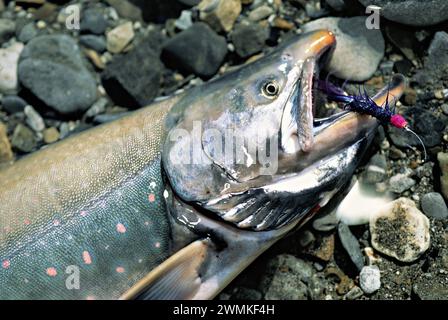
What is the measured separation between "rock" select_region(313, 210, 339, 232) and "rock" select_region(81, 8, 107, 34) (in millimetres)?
1957

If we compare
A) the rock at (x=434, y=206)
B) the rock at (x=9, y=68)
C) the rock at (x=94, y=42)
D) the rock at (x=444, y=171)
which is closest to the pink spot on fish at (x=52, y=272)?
the rock at (x=9, y=68)

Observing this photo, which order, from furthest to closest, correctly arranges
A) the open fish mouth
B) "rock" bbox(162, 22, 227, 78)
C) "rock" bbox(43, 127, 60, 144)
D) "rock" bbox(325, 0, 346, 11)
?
1. "rock" bbox(43, 127, 60, 144)
2. "rock" bbox(162, 22, 227, 78)
3. "rock" bbox(325, 0, 346, 11)
4. the open fish mouth

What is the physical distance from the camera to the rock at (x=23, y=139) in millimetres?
3977

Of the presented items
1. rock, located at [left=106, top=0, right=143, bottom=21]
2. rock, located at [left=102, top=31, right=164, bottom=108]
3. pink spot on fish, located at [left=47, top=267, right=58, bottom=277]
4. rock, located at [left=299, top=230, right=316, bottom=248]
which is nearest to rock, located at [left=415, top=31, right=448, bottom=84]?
rock, located at [left=299, top=230, right=316, bottom=248]

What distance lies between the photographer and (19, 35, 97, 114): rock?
12.8 ft

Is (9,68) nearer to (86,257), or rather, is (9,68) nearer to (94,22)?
(94,22)

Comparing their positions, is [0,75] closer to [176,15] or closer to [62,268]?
[176,15]

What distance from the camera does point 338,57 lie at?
3.53m

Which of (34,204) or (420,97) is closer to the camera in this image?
(34,204)

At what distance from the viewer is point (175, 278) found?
9.99ft

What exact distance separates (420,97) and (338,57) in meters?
0.54

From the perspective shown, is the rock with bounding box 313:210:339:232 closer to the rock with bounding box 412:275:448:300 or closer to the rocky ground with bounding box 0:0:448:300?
the rocky ground with bounding box 0:0:448:300
